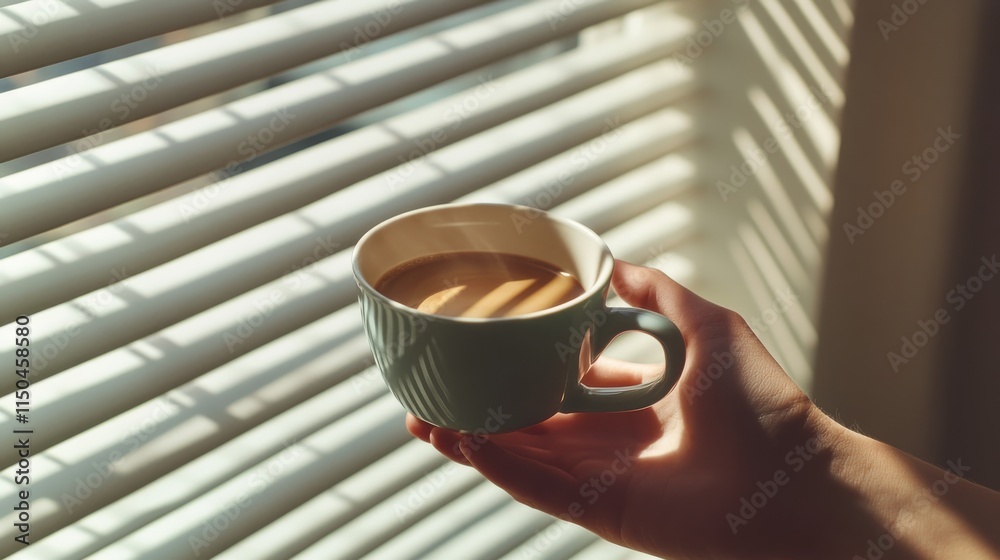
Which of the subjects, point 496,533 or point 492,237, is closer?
point 492,237

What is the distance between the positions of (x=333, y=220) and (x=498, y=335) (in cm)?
28

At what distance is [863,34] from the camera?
970 mm

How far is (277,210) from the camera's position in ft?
2.56

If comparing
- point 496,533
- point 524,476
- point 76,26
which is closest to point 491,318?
point 524,476

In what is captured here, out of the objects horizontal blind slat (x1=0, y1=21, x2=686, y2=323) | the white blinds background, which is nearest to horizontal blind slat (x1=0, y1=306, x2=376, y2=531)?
the white blinds background

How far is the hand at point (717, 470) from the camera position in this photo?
2.75 ft

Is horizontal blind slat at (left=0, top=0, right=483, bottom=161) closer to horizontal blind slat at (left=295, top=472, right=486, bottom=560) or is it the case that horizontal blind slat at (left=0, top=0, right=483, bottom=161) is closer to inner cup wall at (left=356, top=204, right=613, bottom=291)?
inner cup wall at (left=356, top=204, right=613, bottom=291)

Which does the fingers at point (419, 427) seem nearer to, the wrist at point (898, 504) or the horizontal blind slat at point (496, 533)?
the horizontal blind slat at point (496, 533)

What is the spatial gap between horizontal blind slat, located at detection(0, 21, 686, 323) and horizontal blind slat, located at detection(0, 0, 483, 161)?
0.09m

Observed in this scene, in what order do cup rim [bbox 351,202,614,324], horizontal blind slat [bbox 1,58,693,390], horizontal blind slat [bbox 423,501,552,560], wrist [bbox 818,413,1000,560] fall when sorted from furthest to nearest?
horizontal blind slat [bbox 423,501,552,560] < wrist [bbox 818,413,1000,560] < horizontal blind slat [bbox 1,58,693,390] < cup rim [bbox 351,202,614,324]

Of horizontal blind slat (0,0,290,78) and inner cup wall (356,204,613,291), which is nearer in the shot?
horizontal blind slat (0,0,290,78)

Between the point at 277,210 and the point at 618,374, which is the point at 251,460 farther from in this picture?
the point at 618,374

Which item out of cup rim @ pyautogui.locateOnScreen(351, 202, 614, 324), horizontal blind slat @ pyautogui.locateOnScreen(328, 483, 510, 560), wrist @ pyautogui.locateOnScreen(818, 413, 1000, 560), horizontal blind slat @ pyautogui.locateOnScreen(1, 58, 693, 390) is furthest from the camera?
Result: horizontal blind slat @ pyautogui.locateOnScreen(328, 483, 510, 560)

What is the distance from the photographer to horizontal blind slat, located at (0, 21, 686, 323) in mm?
694
